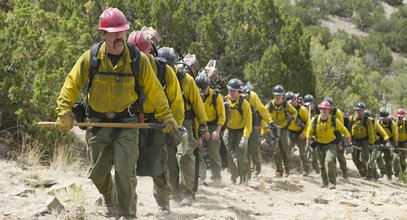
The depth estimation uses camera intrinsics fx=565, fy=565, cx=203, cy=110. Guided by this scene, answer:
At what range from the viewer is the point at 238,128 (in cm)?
1146

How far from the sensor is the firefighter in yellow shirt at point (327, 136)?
1248cm

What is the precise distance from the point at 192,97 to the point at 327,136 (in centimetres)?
600

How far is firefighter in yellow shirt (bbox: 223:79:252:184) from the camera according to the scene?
35.8 feet

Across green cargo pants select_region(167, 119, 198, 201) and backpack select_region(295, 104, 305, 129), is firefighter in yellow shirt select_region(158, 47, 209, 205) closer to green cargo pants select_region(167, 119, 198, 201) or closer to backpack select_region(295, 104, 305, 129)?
green cargo pants select_region(167, 119, 198, 201)

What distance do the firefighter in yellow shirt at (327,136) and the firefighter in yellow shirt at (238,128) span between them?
205cm

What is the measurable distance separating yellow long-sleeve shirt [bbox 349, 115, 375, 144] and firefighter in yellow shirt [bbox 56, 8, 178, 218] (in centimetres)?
1168

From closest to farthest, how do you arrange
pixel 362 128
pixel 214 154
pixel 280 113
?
1. pixel 214 154
2. pixel 280 113
3. pixel 362 128

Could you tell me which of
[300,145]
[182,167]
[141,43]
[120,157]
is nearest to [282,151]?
[300,145]

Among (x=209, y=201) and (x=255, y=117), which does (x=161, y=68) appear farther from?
(x=255, y=117)

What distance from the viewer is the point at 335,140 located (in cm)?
1253

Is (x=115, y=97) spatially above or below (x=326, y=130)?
above

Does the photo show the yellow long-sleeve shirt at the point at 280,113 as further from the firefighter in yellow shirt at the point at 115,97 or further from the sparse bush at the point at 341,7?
the sparse bush at the point at 341,7

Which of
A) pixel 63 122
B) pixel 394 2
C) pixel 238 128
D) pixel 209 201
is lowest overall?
pixel 209 201


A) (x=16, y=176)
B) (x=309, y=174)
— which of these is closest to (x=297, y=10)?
(x=309, y=174)
